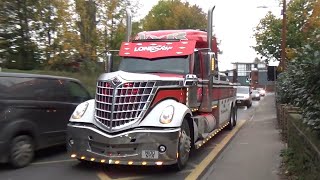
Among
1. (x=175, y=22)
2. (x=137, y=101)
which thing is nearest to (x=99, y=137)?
(x=137, y=101)

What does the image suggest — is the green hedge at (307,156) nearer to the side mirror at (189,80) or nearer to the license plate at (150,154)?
the license plate at (150,154)

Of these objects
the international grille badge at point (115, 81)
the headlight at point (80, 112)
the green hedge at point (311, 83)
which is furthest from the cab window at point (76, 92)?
the green hedge at point (311, 83)

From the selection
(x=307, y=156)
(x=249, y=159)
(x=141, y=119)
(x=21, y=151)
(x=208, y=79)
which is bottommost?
(x=249, y=159)

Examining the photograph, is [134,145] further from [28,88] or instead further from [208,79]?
[208,79]

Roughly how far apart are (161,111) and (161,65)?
1.95 metres

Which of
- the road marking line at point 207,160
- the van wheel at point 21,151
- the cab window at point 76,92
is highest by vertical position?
the cab window at point 76,92

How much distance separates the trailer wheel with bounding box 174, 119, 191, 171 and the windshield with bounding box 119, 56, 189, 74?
1499 mm

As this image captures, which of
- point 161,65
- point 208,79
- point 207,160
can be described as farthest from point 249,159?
point 161,65

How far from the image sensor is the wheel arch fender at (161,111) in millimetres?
7867

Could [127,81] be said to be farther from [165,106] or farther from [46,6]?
[46,6]

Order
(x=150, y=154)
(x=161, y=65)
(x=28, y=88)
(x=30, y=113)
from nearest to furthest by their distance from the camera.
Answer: (x=150, y=154) → (x=30, y=113) → (x=28, y=88) → (x=161, y=65)

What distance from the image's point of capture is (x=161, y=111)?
8055 millimetres

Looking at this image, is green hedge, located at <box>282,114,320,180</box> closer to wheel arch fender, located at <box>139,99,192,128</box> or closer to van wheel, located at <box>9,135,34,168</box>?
wheel arch fender, located at <box>139,99,192,128</box>

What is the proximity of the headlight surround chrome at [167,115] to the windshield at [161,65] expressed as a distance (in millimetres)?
1690
